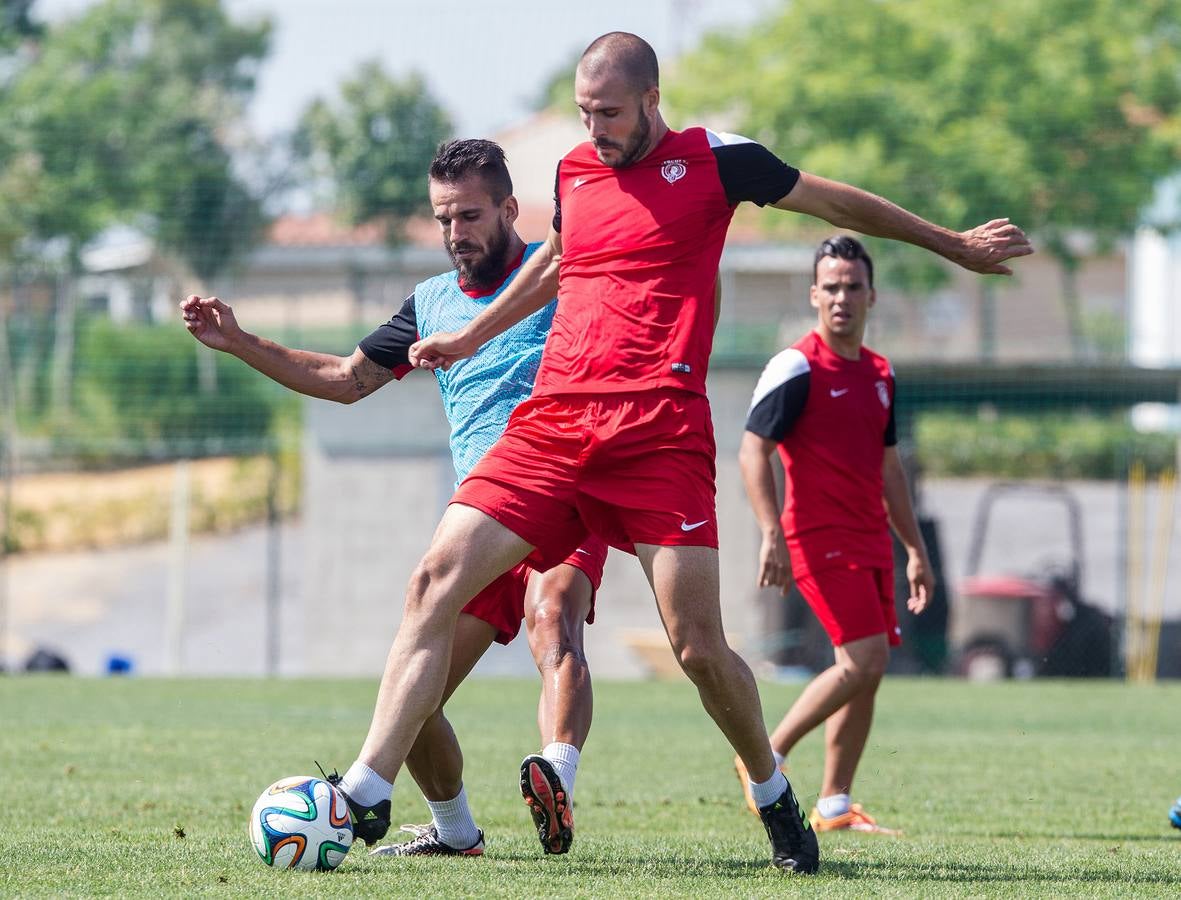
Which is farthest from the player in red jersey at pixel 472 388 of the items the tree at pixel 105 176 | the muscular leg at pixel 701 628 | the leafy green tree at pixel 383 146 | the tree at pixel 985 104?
the tree at pixel 985 104

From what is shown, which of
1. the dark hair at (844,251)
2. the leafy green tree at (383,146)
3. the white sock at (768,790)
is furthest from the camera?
the leafy green tree at (383,146)

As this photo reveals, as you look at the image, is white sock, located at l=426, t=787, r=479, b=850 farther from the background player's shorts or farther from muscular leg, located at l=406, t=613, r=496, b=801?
the background player's shorts

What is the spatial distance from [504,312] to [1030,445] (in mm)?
35376

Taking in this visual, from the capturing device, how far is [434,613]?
521cm

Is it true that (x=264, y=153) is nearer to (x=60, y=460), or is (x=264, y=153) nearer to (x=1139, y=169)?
(x=60, y=460)

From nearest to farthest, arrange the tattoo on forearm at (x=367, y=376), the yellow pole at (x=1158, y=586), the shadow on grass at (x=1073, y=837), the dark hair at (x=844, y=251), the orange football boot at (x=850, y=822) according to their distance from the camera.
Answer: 1. the tattoo on forearm at (x=367, y=376)
2. the shadow on grass at (x=1073, y=837)
3. the orange football boot at (x=850, y=822)
4. the dark hair at (x=844, y=251)
5. the yellow pole at (x=1158, y=586)

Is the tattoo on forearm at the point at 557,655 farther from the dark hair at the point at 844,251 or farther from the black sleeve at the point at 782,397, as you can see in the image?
the dark hair at the point at 844,251

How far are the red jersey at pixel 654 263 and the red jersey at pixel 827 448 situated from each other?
6.87 feet

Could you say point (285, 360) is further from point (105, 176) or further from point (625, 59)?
point (105, 176)

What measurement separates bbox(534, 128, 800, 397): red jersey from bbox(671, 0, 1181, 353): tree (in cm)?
2587

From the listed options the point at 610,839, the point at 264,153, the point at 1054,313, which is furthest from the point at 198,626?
the point at 610,839

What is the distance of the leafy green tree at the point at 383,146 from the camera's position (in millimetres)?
27828

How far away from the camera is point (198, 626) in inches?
1284

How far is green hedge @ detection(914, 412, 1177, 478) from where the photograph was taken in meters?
40.3
